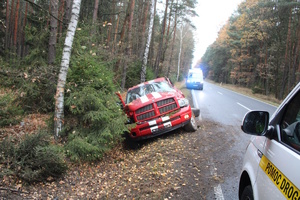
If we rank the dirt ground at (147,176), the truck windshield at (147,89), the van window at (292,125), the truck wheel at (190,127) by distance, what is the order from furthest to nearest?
the truck windshield at (147,89)
the truck wheel at (190,127)
the dirt ground at (147,176)
the van window at (292,125)

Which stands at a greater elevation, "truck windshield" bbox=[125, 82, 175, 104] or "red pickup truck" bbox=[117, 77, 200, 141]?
"truck windshield" bbox=[125, 82, 175, 104]

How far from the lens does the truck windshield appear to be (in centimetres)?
891

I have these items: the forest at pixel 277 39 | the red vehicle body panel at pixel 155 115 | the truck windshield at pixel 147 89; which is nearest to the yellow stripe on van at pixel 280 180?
the red vehicle body panel at pixel 155 115

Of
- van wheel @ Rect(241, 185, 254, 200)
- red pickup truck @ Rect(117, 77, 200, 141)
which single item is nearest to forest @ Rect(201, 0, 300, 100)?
red pickup truck @ Rect(117, 77, 200, 141)

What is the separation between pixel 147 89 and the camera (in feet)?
29.9

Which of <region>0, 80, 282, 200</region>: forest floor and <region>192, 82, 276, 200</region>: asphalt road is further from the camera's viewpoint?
<region>0, 80, 282, 200</region>: forest floor

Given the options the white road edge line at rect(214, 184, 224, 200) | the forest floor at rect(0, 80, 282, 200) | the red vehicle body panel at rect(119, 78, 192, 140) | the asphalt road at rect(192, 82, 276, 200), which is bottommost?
the forest floor at rect(0, 80, 282, 200)

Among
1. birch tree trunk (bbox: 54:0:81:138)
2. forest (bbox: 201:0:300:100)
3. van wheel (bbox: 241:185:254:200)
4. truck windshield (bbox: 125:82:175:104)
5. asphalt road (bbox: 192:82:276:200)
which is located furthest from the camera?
forest (bbox: 201:0:300:100)

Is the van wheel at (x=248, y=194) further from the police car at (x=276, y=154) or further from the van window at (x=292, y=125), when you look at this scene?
the van window at (x=292, y=125)

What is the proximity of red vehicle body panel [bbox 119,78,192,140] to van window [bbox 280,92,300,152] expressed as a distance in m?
5.52

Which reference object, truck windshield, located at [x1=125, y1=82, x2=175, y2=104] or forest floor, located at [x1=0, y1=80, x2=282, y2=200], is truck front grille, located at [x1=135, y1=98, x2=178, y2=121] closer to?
forest floor, located at [x1=0, y1=80, x2=282, y2=200]

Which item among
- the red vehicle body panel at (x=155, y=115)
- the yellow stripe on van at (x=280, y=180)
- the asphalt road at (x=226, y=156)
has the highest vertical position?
the yellow stripe on van at (x=280, y=180)

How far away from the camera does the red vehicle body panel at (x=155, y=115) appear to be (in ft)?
25.0

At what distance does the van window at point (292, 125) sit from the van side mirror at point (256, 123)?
157mm
